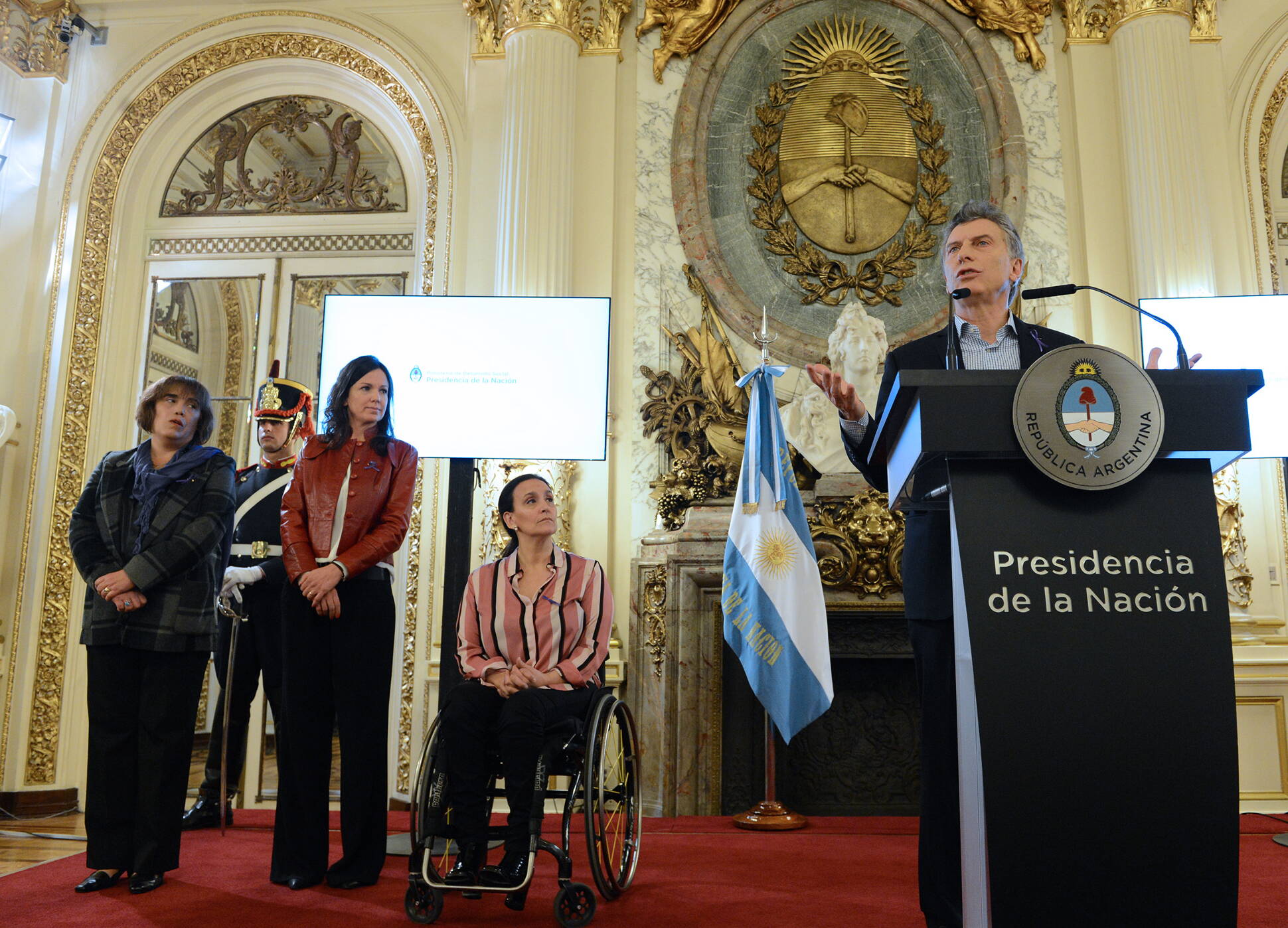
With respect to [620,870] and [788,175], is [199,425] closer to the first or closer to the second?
[620,870]

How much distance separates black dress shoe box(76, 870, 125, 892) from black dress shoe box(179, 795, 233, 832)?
3.06 feet

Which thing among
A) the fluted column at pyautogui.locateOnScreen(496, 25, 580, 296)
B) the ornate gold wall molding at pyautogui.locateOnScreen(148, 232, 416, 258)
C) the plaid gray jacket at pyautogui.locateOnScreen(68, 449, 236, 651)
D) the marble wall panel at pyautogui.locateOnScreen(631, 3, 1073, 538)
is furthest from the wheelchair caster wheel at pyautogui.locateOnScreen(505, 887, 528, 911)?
the ornate gold wall molding at pyautogui.locateOnScreen(148, 232, 416, 258)

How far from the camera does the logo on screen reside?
1.42 metres

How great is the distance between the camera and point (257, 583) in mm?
3877

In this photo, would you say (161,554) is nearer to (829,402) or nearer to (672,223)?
(829,402)

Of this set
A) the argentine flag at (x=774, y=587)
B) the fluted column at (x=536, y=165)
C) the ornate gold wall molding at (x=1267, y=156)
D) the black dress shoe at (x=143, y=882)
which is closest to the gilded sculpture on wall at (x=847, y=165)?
the fluted column at (x=536, y=165)

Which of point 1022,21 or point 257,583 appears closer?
point 257,583

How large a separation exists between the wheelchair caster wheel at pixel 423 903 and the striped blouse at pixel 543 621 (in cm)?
58

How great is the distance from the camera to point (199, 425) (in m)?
3.16

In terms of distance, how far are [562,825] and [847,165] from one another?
158 inches

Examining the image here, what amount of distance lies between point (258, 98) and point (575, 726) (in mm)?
4810

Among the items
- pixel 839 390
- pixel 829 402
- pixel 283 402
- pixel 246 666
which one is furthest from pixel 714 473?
pixel 839 390

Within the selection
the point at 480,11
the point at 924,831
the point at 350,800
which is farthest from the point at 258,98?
the point at 924,831

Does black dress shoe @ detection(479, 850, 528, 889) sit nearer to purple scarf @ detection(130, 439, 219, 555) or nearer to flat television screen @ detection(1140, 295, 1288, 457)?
purple scarf @ detection(130, 439, 219, 555)
